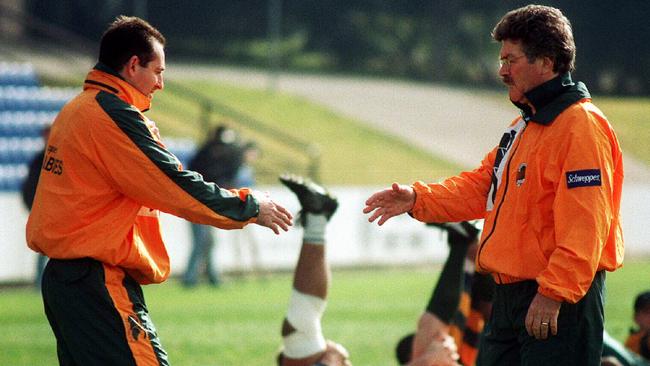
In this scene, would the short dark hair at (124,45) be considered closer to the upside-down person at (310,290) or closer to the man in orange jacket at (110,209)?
the man in orange jacket at (110,209)

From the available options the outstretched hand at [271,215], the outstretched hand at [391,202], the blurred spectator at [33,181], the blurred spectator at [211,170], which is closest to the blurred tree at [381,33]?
the blurred spectator at [211,170]

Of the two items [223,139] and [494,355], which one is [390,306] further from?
[494,355]

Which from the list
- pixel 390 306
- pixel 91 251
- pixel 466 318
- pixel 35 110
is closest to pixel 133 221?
pixel 91 251

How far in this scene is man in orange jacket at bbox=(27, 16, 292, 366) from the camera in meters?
5.07

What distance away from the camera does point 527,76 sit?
491 centimetres

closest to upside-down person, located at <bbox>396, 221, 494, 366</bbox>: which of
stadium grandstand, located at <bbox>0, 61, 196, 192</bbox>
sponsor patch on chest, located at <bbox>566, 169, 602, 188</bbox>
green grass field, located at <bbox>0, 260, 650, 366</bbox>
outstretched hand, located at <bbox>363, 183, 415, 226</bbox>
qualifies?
outstretched hand, located at <bbox>363, 183, 415, 226</bbox>

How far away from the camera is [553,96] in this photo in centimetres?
487

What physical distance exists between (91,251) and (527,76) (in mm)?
1969

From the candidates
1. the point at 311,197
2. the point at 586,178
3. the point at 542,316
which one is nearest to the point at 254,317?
the point at 311,197

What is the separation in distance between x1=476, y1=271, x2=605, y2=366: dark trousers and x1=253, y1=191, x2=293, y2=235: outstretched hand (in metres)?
1.05

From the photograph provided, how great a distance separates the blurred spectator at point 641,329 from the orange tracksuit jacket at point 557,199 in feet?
7.98

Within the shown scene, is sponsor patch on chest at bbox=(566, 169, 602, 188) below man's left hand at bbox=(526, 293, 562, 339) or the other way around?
the other way around

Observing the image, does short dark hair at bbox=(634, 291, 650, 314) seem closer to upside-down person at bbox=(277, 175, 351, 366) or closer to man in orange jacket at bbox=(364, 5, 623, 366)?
upside-down person at bbox=(277, 175, 351, 366)

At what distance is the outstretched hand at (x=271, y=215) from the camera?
5316 millimetres
